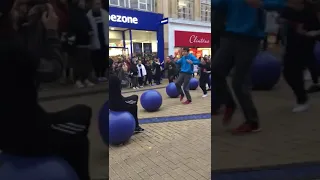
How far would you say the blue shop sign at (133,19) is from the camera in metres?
19.1

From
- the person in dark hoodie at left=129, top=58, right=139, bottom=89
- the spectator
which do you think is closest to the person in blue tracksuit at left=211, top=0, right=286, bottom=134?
the spectator

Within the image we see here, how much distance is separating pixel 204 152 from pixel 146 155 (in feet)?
2.96

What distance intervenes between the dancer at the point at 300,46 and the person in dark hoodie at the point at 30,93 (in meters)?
1.64

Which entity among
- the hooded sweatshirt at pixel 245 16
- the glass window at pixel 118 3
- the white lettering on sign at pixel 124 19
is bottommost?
the hooded sweatshirt at pixel 245 16

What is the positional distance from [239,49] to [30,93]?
1555 mm

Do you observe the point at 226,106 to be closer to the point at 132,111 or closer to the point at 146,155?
the point at 146,155

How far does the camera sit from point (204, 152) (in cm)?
419

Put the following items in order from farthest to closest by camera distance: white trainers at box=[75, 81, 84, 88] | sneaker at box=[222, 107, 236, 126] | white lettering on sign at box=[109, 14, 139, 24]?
white lettering on sign at box=[109, 14, 139, 24]
sneaker at box=[222, 107, 236, 126]
white trainers at box=[75, 81, 84, 88]

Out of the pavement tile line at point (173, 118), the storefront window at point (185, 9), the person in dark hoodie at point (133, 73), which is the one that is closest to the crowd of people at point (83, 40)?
the pavement tile line at point (173, 118)

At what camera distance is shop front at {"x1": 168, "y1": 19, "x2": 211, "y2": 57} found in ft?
75.7

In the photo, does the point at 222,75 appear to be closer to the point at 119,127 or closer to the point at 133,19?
the point at 119,127

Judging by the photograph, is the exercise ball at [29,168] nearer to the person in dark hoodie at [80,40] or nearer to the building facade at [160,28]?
the person in dark hoodie at [80,40]

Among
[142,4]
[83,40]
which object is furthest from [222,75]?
[142,4]

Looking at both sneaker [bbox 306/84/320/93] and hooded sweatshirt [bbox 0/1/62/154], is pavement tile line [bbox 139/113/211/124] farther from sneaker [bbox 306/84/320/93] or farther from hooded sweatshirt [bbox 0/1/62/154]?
hooded sweatshirt [bbox 0/1/62/154]
